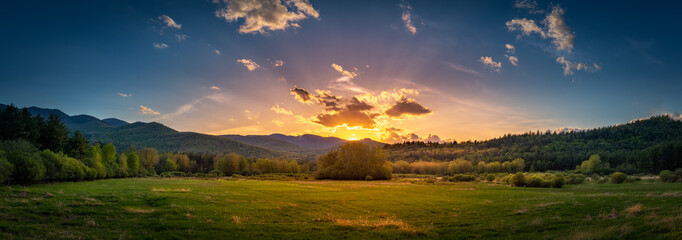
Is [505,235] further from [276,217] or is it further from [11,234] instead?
[11,234]

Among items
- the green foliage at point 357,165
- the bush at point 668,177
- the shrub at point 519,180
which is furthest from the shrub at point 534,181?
the green foliage at point 357,165

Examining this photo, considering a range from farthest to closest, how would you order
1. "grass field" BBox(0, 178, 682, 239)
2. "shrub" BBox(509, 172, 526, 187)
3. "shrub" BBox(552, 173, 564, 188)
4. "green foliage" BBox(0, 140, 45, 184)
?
"shrub" BBox(509, 172, 526, 187), "shrub" BBox(552, 173, 564, 188), "green foliage" BBox(0, 140, 45, 184), "grass field" BBox(0, 178, 682, 239)

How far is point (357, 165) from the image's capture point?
385 ft

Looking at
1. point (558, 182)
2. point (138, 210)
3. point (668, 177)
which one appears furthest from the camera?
point (668, 177)

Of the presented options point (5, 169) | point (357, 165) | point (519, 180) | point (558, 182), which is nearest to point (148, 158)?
point (357, 165)

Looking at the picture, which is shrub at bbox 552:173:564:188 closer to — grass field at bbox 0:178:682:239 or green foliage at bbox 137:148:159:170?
grass field at bbox 0:178:682:239

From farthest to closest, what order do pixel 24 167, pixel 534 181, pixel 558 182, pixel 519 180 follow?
pixel 519 180
pixel 534 181
pixel 558 182
pixel 24 167

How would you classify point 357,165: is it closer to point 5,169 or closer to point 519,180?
point 519,180

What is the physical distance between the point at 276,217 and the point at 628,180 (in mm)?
88375

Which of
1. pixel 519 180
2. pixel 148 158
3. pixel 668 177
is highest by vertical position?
pixel 148 158

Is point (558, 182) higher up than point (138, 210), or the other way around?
point (558, 182)

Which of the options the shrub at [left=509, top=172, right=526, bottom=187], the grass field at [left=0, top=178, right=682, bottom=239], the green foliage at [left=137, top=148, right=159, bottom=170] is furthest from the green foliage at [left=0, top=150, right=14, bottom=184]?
the green foliage at [left=137, top=148, right=159, bottom=170]

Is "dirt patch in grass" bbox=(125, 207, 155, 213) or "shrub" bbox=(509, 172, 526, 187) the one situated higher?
"shrub" bbox=(509, 172, 526, 187)

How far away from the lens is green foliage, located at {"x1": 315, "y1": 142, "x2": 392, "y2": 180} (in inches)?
4596
